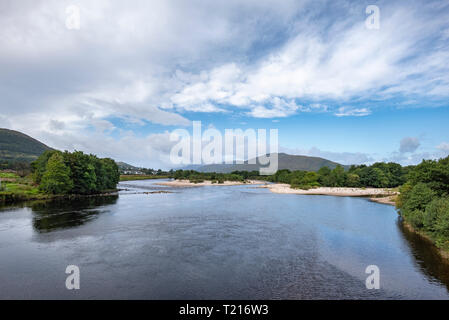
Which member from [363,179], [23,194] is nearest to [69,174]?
[23,194]

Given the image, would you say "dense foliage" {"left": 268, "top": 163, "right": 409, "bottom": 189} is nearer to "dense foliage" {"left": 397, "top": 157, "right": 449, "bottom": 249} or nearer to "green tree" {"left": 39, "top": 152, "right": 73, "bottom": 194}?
"dense foliage" {"left": 397, "top": 157, "right": 449, "bottom": 249}

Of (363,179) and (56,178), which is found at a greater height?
(56,178)

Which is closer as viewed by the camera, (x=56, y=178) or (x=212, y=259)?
(x=212, y=259)

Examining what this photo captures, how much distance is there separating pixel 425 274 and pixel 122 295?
19.3 meters

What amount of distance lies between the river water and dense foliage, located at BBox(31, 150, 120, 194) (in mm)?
22118

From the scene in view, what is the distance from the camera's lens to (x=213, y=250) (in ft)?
68.8

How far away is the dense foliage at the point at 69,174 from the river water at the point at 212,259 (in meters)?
22.1

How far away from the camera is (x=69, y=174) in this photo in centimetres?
5738

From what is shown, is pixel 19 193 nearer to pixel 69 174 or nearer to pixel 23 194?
pixel 23 194

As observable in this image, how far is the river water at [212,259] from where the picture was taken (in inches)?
559

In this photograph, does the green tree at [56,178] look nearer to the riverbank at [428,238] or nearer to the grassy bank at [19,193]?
the grassy bank at [19,193]

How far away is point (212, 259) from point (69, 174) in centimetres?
5204
